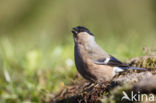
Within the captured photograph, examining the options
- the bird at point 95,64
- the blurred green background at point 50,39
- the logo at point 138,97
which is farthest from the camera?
the blurred green background at point 50,39

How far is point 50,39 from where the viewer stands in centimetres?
895

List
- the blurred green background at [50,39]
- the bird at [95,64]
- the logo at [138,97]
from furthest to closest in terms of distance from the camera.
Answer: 1. the blurred green background at [50,39]
2. the bird at [95,64]
3. the logo at [138,97]

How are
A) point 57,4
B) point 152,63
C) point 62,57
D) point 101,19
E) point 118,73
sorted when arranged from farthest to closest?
1. point 57,4
2. point 101,19
3. point 62,57
4. point 118,73
5. point 152,63

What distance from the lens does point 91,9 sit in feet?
38.8

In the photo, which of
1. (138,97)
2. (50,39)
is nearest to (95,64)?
(138,97)

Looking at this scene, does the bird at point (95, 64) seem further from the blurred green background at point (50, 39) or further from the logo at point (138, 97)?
the logo at point (138, 97)

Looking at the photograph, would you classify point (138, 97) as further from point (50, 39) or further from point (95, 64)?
point (50, 39)

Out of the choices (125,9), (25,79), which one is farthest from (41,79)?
(125,9)

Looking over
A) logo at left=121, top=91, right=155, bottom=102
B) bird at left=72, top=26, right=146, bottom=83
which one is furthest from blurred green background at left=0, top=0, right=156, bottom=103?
logo at left=121, top=91, right=155, bottom=102

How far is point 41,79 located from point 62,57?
1139mm

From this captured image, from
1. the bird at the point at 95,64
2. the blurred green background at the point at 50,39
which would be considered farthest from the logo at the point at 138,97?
the blurred green background at the point at 50,39

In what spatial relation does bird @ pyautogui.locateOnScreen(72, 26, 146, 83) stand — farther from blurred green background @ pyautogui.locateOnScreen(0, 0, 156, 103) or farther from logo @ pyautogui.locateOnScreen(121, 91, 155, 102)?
logo @ pyautogui.locateOnScreen(121, 91, 155, 102)

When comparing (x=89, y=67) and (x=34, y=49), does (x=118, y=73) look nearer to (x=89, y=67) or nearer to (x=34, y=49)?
(x=89, y=67)

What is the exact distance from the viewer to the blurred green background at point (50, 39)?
6078 mm
